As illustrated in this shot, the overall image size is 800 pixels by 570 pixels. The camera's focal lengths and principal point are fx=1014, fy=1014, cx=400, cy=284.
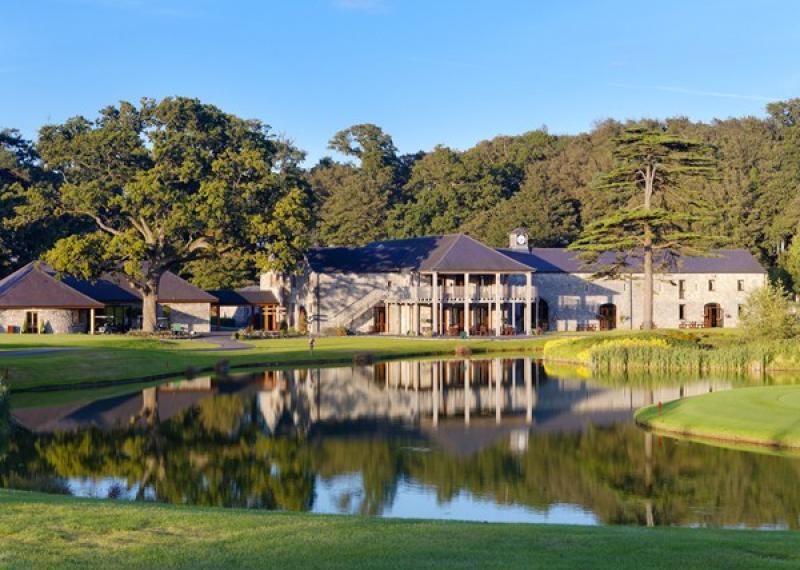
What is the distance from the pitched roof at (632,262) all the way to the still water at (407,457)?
33597mm

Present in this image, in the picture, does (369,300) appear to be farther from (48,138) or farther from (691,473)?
(691,473)

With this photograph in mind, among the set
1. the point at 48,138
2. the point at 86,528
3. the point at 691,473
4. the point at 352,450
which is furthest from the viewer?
the point at 48,138

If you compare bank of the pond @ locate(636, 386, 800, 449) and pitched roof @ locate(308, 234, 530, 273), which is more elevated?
pitched roof @ locate(308, 234, 530, 273)

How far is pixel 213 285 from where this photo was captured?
76.3 meters

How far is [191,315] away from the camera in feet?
207

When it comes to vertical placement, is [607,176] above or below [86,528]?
above

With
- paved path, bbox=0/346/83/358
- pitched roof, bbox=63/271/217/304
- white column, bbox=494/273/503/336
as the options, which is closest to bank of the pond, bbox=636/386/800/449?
paved path, bbox=0/346/83/358

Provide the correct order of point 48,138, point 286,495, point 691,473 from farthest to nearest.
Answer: point 48,138 → point 691,473 → point 286,495

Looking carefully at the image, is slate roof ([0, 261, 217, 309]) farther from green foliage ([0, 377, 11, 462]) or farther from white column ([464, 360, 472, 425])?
green foliage ([0, 377, 11, 462])

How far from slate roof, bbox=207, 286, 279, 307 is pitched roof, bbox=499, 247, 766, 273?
16361 millimetres

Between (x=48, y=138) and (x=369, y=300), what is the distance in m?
22.1

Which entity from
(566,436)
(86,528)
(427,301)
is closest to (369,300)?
(427,301)

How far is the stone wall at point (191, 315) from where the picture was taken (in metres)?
62.5

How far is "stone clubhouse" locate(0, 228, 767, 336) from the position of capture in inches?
2350
